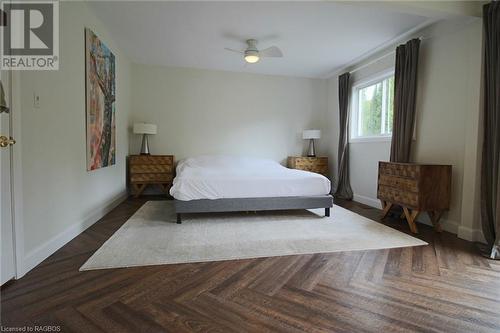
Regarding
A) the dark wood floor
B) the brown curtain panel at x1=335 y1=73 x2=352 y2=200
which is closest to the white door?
the dark wood floor

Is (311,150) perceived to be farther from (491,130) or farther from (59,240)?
(59,240)

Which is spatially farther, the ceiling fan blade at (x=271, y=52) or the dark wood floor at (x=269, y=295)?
the ceiling fan blade at (x=271, y=52)

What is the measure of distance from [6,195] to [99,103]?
1.81 metres

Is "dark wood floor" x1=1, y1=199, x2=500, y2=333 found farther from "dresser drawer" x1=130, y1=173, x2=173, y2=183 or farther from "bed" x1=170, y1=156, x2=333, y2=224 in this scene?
"dresser drawer" x1=130, y1=173, x2=173, y2=183

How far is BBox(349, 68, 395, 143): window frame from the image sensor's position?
4090 millimetres

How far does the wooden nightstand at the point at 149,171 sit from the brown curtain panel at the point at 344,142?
3.10 m

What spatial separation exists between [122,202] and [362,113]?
4.35 metres

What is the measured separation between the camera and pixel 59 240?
2.30 meters

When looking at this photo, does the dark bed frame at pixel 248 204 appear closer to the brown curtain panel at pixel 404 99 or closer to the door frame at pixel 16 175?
the brown curtain panel at pixel 404 99

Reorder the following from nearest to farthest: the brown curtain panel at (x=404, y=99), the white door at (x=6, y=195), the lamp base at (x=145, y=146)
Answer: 1. the white door at (x=6, y=195)
2. the brown curtain panel at (x=404, y=99)
3. the lamp base at (x=145, y=146)

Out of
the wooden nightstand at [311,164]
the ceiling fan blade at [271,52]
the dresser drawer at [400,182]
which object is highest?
the ceiling fan blade at [271,52]

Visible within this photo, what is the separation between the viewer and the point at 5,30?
169 centimetres

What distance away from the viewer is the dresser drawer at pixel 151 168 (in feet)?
15.0

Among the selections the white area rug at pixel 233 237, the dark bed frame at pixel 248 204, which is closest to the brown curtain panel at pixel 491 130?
the white area rug at pixel 233 237
